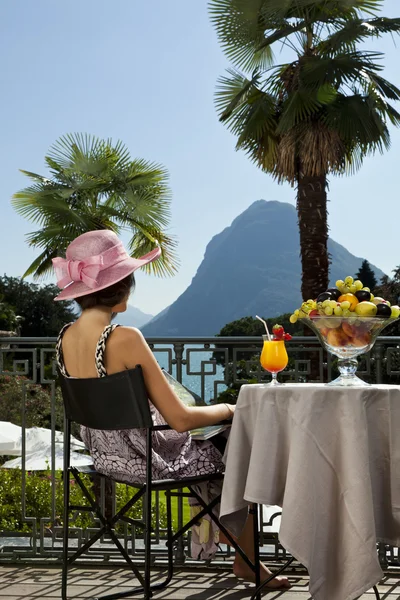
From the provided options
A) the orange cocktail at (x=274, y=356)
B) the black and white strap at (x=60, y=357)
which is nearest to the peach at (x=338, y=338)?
the orange cocktail at (x=274, y=356)

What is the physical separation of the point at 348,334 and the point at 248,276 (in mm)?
114265

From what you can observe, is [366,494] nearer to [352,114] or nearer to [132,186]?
[352,114]

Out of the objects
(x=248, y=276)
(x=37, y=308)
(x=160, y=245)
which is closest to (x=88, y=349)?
(x=160, y=245)

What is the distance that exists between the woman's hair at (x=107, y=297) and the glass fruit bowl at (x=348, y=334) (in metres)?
0.66

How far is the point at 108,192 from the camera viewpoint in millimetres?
16141

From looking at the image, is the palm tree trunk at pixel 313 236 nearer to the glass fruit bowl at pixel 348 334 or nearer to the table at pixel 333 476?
the glass fruit bowl at pixel 348 334

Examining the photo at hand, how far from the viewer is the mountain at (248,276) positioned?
109 metres

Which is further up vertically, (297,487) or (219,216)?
(219,216)

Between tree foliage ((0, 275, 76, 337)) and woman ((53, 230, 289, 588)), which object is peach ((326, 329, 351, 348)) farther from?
tree foliage ((0, 275, 76, 337))

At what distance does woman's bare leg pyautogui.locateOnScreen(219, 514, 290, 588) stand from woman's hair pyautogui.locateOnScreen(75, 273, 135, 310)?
997 mm

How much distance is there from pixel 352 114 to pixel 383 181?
241ft

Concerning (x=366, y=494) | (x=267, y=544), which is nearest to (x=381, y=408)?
(x=366, y=494)

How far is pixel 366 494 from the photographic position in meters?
2.33

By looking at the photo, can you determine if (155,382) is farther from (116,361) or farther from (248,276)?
(248,276)
